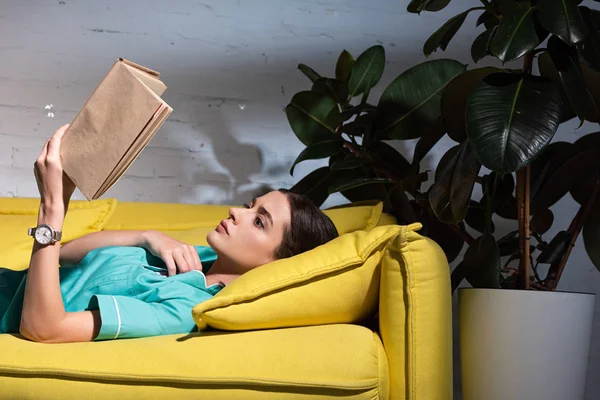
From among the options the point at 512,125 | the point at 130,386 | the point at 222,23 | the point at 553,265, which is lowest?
the point at 130,386

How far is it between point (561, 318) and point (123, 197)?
1679 mm

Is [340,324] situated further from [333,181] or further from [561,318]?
[333,181]

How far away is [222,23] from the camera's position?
9.04ft

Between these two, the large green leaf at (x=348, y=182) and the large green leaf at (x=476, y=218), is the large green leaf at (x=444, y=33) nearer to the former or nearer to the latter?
the large green leaf at (x=348, y=182)

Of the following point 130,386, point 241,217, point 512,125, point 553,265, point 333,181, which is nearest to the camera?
point 130,386

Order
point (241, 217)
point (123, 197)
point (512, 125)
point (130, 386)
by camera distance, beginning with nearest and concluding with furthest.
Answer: point (130, 386) < point (512, 125) < point (241, 217) < point (123, 197)

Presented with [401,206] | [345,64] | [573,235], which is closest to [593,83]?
[573,235]

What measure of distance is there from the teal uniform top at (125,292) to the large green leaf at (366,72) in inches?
34.4

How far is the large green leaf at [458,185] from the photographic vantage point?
5.65 feet

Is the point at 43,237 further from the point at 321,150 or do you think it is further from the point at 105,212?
the point at 321,150

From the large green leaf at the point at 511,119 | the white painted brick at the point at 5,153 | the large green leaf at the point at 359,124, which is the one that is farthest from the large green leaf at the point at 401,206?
the white painted brick at the point at 5,153

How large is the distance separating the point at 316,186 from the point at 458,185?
0.68 meters

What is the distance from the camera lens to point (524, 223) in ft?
5.97

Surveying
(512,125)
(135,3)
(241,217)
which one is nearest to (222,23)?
(135,3)
